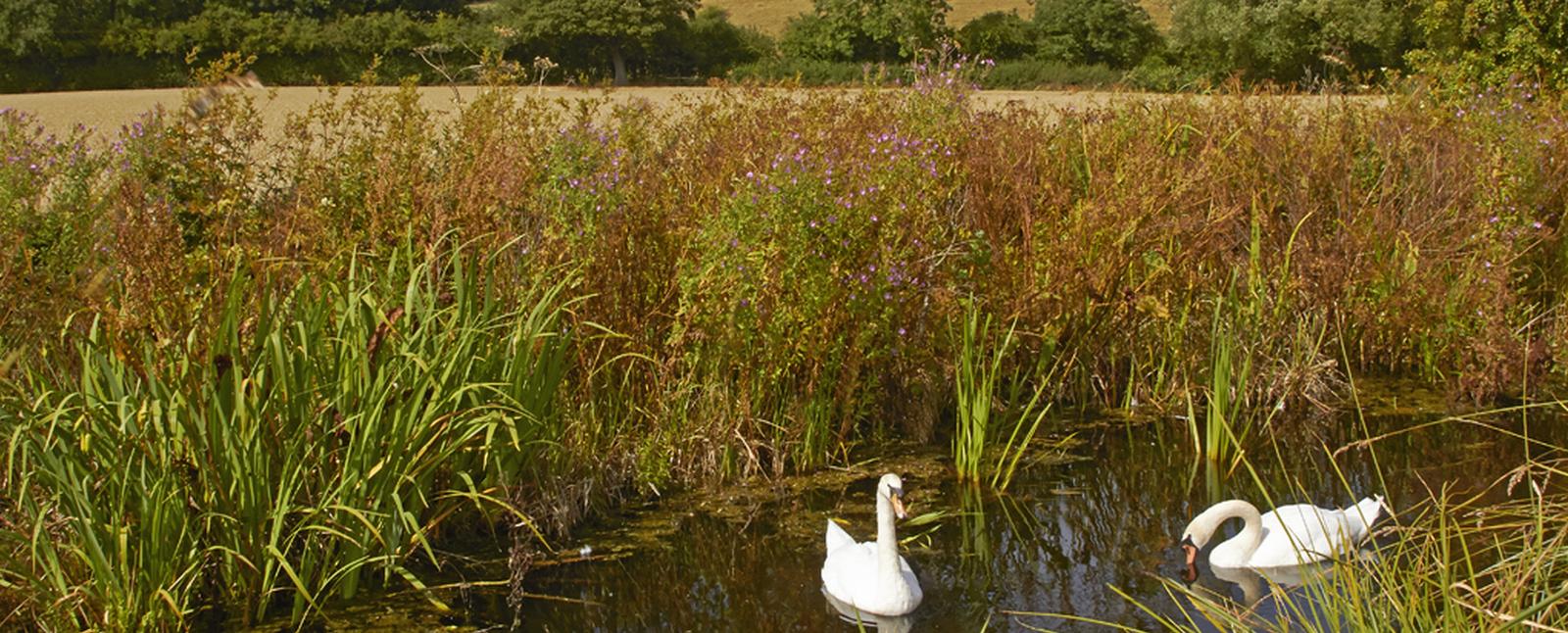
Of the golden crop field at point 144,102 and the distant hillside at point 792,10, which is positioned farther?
the distant hillside at point 792,10

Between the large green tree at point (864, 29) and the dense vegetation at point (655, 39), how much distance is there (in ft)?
0.16

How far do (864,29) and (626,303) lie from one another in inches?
1386

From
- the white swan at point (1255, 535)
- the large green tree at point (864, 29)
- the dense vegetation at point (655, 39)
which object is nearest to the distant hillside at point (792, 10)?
the dense vegetation at point (655, 39)

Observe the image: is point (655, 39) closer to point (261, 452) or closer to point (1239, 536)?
point (1239, 536)

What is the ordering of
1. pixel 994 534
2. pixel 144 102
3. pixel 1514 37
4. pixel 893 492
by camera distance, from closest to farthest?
pixel 893 492 < pixel 994 534 < pixel 1514 37 < pixel 144 102

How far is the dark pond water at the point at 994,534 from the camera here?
5.04 metres


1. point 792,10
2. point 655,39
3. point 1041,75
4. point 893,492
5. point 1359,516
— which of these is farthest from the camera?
point 792,10

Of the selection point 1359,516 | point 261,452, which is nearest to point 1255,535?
point 1359,516

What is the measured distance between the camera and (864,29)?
132 feet

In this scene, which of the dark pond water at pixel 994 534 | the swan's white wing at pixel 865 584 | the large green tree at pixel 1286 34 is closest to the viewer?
the swan's white wing at pixel 865 584

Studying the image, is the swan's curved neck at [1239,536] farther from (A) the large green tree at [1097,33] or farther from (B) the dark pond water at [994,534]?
(A) the large green tree at [1097,33]

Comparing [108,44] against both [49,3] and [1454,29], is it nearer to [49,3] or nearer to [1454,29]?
[49,3]

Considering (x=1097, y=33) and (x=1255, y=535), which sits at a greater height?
(x=1097, y=33)

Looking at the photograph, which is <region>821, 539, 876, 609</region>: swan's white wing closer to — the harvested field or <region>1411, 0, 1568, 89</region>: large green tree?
<region>1411, 0, 1568, 89</region>: large green tree
